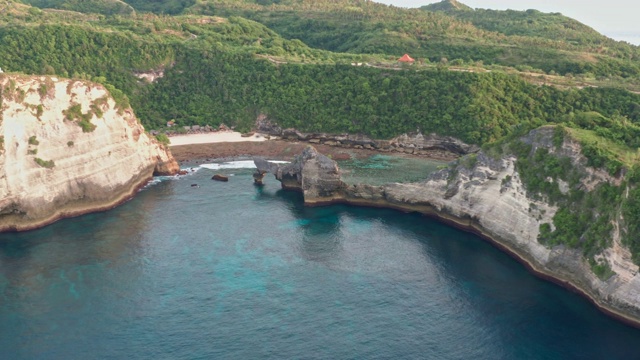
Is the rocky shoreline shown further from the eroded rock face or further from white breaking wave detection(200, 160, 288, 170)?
the eroded rock face

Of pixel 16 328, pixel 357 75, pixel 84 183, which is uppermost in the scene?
pixel 357 75

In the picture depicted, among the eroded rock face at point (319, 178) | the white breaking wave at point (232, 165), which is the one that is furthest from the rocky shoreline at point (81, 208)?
the eroded rock face at point (319, 178)

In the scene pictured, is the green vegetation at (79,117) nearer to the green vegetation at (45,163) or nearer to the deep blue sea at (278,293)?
the green vegetation at (45,163)

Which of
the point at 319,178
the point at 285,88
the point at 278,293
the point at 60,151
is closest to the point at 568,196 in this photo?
the point at 278,293

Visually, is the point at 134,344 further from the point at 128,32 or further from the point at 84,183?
the point at 128,32

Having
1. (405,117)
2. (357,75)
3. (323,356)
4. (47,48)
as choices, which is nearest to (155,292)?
(323,356)
